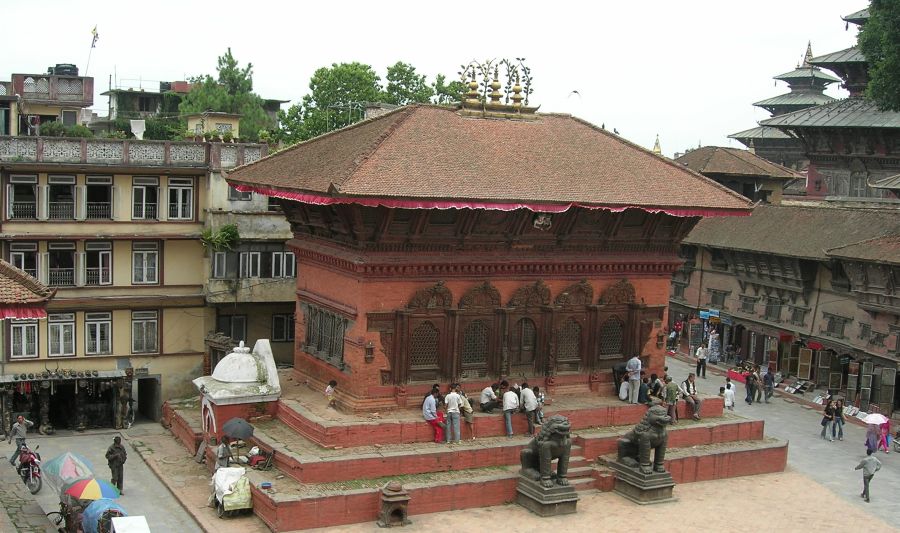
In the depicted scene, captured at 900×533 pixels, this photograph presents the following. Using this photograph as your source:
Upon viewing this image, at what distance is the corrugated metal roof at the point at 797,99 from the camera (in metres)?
60.4

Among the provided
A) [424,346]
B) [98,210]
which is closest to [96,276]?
[98,210]

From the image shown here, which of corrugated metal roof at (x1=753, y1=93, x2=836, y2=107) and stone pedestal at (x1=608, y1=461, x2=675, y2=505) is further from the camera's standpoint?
corrugated metal roof at (x1=753, y1=93, x2=836, y2=107)

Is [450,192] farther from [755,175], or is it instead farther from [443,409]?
[755,175]

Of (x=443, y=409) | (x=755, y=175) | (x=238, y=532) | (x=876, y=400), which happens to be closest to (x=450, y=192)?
(x=443, y=409)

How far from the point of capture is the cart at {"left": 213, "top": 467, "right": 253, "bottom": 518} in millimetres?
20234

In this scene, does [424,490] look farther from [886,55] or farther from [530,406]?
[886,55]

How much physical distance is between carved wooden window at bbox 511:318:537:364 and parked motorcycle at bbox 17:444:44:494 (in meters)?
10.5

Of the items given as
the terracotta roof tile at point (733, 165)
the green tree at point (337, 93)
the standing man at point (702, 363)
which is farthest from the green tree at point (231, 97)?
the standing man at point (702, 363)

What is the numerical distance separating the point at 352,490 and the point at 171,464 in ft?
19.2

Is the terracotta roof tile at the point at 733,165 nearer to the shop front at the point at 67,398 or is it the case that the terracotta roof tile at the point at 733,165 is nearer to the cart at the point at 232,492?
the shop front at the point at 67,398

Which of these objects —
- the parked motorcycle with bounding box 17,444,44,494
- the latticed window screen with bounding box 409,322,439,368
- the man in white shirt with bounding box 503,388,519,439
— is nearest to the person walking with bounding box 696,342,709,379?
the man in white shirt with bounding box 503,388,519,439

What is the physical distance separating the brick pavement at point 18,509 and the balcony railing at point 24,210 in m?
7.84

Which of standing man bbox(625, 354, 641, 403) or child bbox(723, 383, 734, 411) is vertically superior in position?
standing man bbox(625, 354, 641, 403)

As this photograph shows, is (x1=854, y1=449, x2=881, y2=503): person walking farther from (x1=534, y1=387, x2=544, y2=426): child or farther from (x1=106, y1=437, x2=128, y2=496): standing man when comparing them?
(x1=106, y1=437, x2=128, y2=496): standing man
